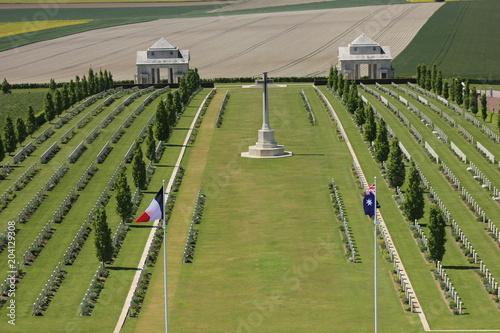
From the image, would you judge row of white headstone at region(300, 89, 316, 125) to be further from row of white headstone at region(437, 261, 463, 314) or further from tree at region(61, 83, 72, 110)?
row of white headstone at region(437, 261, 463, 314)

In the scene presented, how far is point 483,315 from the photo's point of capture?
64.6 m

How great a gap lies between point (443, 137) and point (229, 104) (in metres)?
41.3

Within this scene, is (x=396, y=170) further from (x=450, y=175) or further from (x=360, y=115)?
(x=360, y=115)

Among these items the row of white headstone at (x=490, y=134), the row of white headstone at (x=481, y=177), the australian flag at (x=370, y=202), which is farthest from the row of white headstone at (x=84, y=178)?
the row of white headstone at (x=490, y=134)

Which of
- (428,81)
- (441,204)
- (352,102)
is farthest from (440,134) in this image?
(428,81)

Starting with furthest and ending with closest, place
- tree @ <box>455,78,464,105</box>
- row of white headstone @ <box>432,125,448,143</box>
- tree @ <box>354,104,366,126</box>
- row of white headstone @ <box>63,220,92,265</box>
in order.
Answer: tree @ <box>455,78,464,105</box>, tree @ <box>354,104,366,126</box>, row of white headstone @ <box>432,125,448,143</box>, row of white headstone @ <box>63,220,92,265</box>

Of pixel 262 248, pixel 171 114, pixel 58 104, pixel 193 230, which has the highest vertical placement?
pixel 58 104

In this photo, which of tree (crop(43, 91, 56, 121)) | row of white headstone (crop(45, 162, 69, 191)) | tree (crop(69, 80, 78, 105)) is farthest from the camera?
tree (crop(69, 80, 78, 105))

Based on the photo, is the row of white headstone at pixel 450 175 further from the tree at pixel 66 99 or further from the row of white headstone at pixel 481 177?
the tree at pixel 66 99

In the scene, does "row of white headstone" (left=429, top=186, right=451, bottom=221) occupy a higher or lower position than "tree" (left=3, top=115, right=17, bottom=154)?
lower

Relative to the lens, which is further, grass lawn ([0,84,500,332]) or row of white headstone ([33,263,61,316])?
row of white headstone ([33,263,61,316])

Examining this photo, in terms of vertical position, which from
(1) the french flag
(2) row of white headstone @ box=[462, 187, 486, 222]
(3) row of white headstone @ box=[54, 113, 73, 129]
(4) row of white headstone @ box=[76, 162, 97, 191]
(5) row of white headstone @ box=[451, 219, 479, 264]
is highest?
(1) the french flag

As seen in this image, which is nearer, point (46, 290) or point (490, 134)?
point (46, 290)

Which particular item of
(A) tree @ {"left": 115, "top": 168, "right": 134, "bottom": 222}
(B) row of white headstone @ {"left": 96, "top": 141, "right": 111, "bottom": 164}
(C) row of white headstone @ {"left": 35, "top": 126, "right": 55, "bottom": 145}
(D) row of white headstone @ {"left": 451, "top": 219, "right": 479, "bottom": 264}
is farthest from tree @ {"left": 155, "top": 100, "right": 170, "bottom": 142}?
(D) row of white headstone @ {"left": 451, "top": 219, "right": 479, "bottom": 264}
